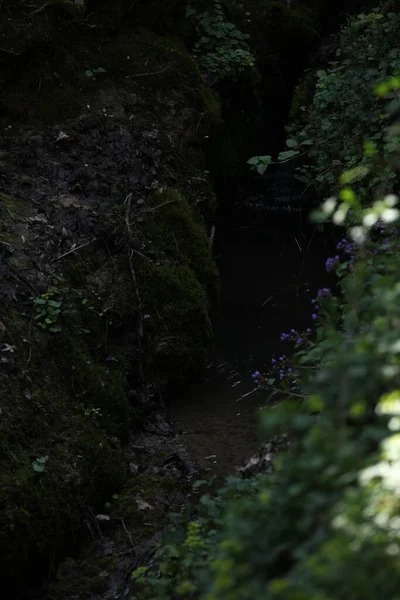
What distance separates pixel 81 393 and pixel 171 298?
125cm

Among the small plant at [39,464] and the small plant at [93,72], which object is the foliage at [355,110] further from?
the small plant at [39,464]

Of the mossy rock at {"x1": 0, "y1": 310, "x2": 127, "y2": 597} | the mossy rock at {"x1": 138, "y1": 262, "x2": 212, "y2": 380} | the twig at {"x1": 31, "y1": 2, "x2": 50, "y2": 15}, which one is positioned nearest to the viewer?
the mossy rock at {"x1": 0, "y1": 310, "x2": 127, "y2": 597}

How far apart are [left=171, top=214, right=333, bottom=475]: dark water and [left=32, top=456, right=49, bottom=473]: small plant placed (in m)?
1.20

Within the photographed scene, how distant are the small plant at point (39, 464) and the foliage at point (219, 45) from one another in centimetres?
479

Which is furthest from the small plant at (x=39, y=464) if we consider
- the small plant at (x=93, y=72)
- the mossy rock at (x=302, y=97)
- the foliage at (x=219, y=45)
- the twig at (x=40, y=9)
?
the mossy rock at (x=302, y=97)

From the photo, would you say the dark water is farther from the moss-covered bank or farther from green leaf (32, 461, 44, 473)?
A: green leaf (32, 461, 44, 473)

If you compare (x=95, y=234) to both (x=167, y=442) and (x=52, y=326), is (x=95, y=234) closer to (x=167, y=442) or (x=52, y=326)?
(x=52, y=326)

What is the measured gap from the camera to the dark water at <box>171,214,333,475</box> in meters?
5.55

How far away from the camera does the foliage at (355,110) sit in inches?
253

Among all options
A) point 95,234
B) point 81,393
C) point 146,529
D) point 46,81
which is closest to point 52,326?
point 81,393

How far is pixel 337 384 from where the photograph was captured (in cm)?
244

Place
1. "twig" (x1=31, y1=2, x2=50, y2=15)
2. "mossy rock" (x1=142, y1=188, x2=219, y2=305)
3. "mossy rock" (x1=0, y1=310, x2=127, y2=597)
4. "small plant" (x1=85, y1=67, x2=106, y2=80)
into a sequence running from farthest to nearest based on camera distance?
"small plant" (x1=85, y1=67, x2=106, y2=80)
"twig" (x1=31, y1=2, x2=50, y2=15)
"mossy rock" (x1=142, y1=188, x2=219, y2=305)
"mossy rock" (x1=0, y1=310, x2=127, y2=597)

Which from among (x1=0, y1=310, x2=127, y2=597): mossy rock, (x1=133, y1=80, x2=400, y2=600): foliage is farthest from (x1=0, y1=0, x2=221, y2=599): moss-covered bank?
(x1=133, y1=80, x2=400, y2=600): foliage

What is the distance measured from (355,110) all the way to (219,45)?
2.26 m
